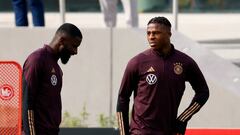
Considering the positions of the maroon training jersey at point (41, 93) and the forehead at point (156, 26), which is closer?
the maroon training jersey at point (41, 93)

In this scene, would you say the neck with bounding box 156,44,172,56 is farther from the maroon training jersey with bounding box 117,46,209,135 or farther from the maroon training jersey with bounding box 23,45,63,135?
the maroon training jersey with bounding box 23,45,63,135

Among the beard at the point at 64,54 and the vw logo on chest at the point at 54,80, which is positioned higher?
the beard at the point at 64,54

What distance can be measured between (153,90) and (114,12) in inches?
163

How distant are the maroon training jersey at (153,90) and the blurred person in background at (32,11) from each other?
399 cm

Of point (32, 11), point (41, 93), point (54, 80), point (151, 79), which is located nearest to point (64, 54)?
point (54, 80)

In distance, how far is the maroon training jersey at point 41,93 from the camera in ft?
20.6

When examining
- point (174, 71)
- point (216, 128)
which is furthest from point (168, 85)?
point (216, 128)

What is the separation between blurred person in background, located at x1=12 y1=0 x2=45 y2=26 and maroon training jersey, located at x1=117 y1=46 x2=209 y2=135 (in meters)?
3.99

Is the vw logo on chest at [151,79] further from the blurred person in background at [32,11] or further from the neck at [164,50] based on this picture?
the blurred person in background at [32,11]

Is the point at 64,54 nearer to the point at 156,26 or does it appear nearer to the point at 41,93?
the point at 41,93

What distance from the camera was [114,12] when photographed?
10578mm

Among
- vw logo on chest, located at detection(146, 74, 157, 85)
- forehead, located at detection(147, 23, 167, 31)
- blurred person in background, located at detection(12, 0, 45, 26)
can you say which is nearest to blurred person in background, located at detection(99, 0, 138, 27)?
blurred person in background, located at detection(12, 0, 45, 26)

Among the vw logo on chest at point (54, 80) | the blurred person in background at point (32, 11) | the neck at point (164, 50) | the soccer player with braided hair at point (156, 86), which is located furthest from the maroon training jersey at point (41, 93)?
the blurred person in background at point (32, 11)

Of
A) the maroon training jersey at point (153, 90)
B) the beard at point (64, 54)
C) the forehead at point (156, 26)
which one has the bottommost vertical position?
the maroon training jersey at point (153, 90)
